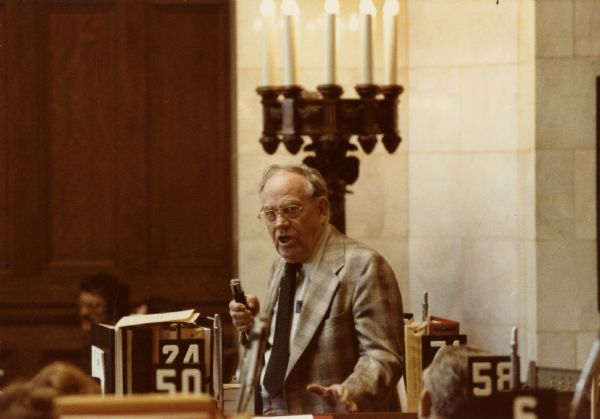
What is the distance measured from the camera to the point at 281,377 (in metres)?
4.27

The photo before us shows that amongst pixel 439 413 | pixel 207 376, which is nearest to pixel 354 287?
pixel 207 376

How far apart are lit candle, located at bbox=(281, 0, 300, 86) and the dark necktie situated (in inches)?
43.0

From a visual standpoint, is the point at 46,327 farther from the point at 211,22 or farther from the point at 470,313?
the point at 470,313

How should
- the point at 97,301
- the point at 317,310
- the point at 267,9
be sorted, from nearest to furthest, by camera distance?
the point at 317,310
the point at 267,9
the point at 97,301

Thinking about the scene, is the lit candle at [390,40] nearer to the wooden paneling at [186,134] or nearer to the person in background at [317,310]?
the person in background at [317,310]

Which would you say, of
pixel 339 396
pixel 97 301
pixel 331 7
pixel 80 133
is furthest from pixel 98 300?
pixel 339 396

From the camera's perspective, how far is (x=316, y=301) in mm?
4324

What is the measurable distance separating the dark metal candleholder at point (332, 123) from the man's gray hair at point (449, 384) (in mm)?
2334

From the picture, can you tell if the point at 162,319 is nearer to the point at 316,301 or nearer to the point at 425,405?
the point at 316,301

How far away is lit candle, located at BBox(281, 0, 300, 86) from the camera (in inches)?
207

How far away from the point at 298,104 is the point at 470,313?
1599 millimetres

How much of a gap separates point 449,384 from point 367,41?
8.82 ft

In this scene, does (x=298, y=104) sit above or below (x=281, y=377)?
above

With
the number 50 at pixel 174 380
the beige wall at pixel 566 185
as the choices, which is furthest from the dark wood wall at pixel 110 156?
the number 50 at pixel 174 380
